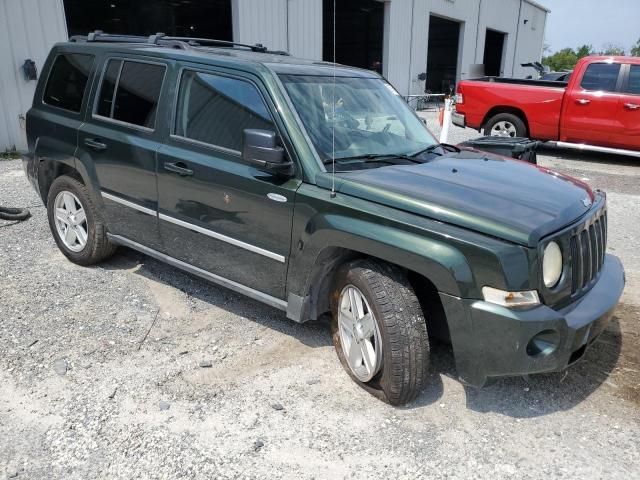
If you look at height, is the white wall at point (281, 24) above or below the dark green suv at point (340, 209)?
above

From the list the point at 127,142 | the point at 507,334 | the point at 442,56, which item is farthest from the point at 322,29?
the point at 507,334

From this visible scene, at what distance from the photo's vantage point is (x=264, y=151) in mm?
3191

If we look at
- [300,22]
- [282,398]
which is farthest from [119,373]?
[300,22]

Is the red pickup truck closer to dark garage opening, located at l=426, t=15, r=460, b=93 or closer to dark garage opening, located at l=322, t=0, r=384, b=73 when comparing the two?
dark garage opening, located at l=322, t=0, r=384, b=73

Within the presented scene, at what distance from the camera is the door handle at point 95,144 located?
14.4 ft

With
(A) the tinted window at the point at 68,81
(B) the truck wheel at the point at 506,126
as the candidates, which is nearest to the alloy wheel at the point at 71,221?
(A) the tinted window at the point at 68,81

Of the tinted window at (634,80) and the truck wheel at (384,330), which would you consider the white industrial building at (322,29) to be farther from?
the tinted window at (634,80)

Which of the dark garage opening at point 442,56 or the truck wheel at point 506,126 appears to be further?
the dark garage opening at point 442,56

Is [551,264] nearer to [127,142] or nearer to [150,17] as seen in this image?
[127,142]

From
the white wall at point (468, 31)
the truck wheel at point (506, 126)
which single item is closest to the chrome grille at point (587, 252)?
the truck wheel at point (506, 126)

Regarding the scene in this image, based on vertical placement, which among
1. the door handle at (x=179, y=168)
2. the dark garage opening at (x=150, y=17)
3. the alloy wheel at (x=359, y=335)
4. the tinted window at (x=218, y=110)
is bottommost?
the alloy wheel at (x=359, y=335)

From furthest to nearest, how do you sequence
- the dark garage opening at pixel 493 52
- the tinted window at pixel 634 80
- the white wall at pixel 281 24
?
the dark garage opening at pixel 493 52 < the white wall at pixel 281 24 < the tinted window at pixel 634 80

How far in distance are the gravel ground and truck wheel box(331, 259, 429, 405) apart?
15 centimetres

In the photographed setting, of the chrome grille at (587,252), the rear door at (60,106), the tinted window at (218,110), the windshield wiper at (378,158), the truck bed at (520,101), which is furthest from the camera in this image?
the truck bed at (520,101)
